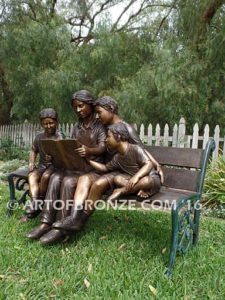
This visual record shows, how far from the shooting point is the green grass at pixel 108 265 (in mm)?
2461

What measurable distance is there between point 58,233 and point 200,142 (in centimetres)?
445

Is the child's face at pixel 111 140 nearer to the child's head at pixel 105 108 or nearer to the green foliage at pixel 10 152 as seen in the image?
the child's head at pixel 105 108

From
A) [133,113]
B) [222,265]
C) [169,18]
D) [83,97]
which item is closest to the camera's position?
[222,265]

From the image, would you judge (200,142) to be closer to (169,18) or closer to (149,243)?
(169,18)

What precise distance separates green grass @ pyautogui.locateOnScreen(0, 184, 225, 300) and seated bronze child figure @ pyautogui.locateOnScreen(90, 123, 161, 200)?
56 centimetres

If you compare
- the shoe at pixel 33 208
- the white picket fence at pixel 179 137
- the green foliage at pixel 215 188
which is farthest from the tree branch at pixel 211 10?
the shoe at pixel 33 208

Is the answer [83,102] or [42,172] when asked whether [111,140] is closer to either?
[83,102]

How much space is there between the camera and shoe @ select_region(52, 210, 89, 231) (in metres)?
2.91

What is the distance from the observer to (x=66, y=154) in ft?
10.6

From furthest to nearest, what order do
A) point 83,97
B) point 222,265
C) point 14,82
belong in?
1. point 14,82
2. point 83,97
3. point 222,265

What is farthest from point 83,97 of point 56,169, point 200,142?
point 200,142

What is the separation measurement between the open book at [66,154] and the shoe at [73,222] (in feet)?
1.58

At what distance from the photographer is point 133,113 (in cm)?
729

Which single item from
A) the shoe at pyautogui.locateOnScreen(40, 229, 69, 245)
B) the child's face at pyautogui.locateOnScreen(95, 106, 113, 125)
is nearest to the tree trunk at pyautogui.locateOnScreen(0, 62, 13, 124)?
the child's face at pyautogui.locateOnScreen(95, 106, 113, 125)
